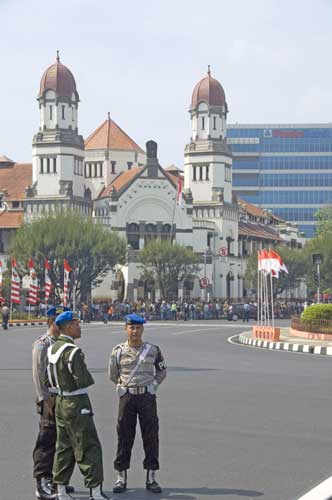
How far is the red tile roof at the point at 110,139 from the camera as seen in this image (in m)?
124

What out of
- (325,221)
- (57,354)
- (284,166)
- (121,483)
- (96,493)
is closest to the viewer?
(96,493)

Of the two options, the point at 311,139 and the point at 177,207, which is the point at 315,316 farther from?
the point at 311,139

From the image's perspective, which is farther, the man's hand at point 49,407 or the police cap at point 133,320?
the police cap at point 133,320

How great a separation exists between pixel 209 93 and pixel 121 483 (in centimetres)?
10392

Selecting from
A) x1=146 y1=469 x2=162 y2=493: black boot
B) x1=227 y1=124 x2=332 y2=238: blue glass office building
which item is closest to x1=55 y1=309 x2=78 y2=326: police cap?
x1=146 y1=469 x2=162 y2=493: black boot

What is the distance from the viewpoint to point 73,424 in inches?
399

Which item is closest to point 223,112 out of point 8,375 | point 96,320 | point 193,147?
point 193,147

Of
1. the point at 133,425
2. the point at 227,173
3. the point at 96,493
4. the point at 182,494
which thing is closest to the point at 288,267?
the point at 227,173

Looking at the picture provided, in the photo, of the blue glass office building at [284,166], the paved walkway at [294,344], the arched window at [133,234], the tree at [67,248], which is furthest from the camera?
the blue glass office building at [284,166]

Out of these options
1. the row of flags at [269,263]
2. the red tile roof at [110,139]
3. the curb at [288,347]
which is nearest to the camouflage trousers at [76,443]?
the curb at [288,347]

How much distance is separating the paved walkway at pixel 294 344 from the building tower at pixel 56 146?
62.0 metres

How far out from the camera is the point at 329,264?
346ft

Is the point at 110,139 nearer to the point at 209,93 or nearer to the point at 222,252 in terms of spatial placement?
the point at 209,93

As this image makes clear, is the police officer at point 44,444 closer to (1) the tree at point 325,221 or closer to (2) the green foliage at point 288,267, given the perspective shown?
(2) the green foliage at point 288,267
